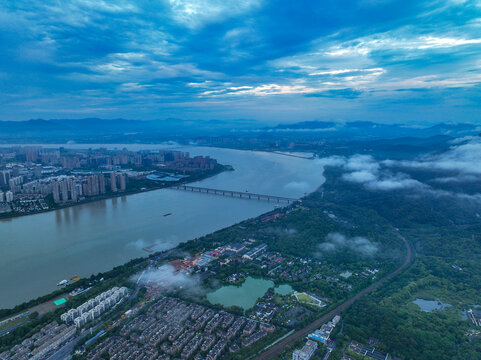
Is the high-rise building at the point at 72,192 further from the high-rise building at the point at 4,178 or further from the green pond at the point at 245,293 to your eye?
the green pond at the point at 245,293

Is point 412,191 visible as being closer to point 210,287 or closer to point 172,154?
point 210,287

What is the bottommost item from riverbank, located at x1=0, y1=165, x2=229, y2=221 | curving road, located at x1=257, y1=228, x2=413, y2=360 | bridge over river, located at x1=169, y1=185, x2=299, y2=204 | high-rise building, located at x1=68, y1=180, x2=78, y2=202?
curving road, located at x1=257, y1=228, x2=413, y2=360

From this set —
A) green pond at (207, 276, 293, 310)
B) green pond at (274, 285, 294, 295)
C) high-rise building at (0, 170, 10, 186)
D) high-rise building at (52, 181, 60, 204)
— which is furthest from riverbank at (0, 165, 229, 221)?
green pond at (274, 285, 294, 295)

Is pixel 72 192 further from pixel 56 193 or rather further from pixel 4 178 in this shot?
pixel 4 178

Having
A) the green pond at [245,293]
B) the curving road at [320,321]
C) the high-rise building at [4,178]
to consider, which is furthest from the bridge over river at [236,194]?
the high-rise building at [4,178]

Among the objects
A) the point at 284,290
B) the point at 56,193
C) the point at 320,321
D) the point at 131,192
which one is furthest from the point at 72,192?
the point at 320,321

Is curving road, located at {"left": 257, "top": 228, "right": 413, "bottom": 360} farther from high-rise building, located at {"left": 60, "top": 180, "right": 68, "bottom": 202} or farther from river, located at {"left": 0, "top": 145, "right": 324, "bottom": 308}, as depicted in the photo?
high-rise building, located at {"left": 60, "top": 180, "right": 68, "bottom": 202}

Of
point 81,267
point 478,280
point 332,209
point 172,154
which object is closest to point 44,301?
point 81,267
